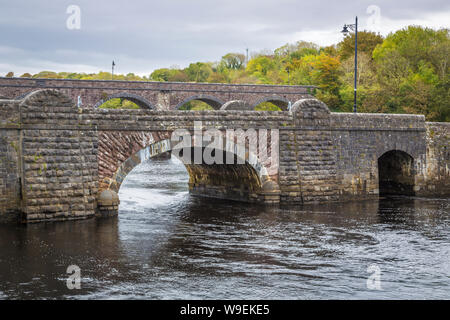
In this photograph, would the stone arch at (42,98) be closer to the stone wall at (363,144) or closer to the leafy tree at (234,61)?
the stone wall at (363,144)

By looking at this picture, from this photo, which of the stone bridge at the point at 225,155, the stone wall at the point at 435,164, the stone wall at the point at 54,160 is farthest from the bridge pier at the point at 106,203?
the stone wall at the point at 435,164

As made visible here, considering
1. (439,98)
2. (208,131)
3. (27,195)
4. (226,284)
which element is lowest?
(226,284)

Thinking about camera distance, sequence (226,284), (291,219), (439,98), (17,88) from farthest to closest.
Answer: (17,88)
(439,98)
(291,219)
(226,284)

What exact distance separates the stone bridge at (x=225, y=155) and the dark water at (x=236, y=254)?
0.94m

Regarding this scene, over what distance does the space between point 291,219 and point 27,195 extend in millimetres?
8466

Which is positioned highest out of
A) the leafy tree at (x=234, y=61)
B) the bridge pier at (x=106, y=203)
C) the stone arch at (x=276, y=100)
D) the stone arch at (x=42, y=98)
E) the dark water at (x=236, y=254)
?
the leafy tree at (x=234, y=61)

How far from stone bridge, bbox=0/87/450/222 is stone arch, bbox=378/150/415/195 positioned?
0.15ft

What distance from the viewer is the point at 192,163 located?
85.6 feet

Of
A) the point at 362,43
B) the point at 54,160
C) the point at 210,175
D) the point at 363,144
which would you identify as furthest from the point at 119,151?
the point at 362,43

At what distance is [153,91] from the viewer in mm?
50969

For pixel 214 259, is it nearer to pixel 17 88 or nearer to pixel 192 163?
pixel 192 163

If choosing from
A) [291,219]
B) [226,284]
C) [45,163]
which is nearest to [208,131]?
[291,219]

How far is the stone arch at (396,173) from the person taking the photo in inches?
1028

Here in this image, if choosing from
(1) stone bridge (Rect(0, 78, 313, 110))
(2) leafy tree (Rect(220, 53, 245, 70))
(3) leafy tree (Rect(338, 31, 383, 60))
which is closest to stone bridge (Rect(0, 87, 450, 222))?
(1) stone bridge (Rect(0, 78, 313, 110))
